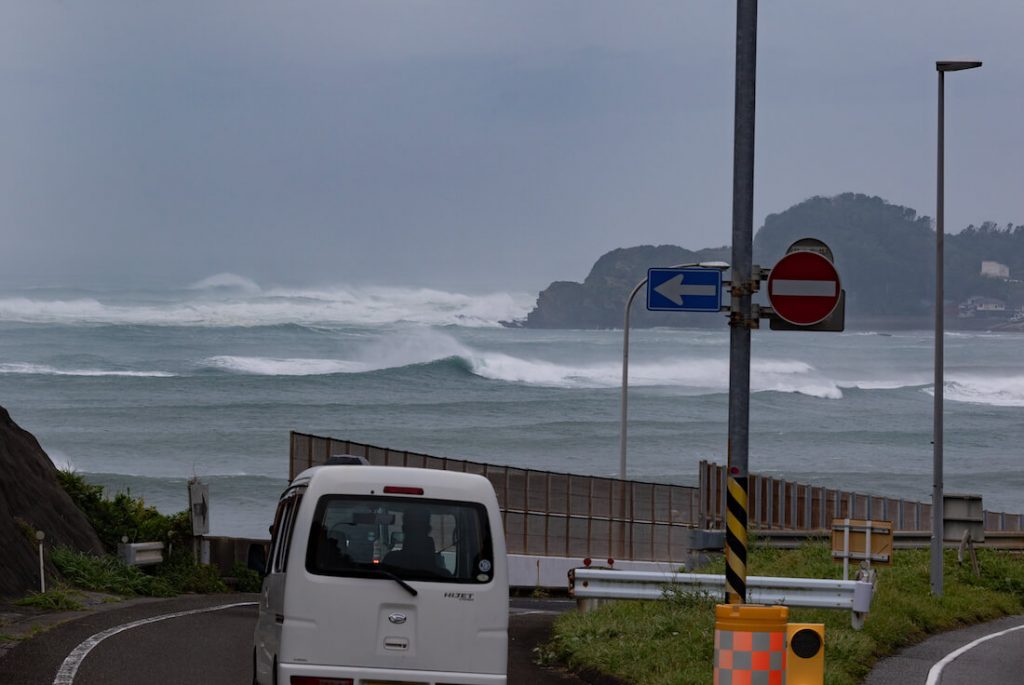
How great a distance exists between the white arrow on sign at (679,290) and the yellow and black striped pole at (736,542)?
1.45 m

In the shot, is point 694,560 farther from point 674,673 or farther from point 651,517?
point 674,673

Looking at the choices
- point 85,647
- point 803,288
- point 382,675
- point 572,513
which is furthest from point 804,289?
point 572,513

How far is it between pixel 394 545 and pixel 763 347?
369 ft

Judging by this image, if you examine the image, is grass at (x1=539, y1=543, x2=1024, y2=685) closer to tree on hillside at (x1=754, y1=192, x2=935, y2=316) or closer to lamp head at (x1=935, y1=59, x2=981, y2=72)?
lamp head at (x1=935, y1=59, x2=981, y2=72)

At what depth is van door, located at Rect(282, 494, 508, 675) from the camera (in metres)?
9.63

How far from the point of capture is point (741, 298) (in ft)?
36.9

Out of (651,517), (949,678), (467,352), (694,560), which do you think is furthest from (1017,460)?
(949,678)

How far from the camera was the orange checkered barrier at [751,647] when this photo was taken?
9953mm

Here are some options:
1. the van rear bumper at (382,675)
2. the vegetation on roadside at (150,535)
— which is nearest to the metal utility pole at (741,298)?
the van rear bumper at (382,675)

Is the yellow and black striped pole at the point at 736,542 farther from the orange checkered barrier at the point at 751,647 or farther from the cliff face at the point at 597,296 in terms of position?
the cliff face at the point at 597,296

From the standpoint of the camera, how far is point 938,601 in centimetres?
2069

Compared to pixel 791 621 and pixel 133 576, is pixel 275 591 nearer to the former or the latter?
pixel 791 621

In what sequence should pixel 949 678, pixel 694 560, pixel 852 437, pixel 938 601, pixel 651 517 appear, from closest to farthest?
pixel 949 678
pixel 938 601
pixel 694 560
pixel 651 517
pixel 852 437

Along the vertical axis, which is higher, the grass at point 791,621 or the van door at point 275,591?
Result: the van door at point 275,591
